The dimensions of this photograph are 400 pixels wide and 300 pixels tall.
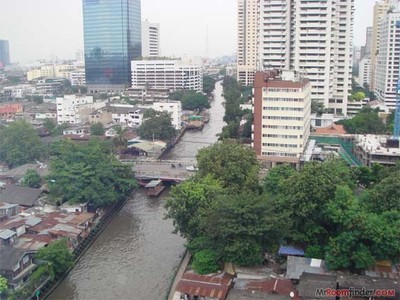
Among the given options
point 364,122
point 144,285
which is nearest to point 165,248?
point 144,285

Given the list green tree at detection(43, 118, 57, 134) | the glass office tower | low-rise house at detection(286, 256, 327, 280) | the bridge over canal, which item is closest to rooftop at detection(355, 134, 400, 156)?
the bridge over canal

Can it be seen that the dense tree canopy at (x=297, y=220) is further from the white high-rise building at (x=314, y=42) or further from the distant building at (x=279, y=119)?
the white high-rise building at (x=314, y=42)

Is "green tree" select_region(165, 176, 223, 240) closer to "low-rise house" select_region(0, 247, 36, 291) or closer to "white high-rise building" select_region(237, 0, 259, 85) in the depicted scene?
"low-rise house" select_region(0, 247, 36, 291)

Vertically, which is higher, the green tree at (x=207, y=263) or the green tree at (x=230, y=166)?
the green tree at (x=230, y=166)

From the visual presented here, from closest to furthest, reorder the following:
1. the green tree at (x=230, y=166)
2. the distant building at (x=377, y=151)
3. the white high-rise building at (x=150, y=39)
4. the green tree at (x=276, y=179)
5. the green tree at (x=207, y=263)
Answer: the green tree at (x=207, y=263), the green tree at (x=276, y=179), the green tree at (x=230, y=166), the distant building at (x=377, y=151), the white high-rise building at (x=150, y=39)

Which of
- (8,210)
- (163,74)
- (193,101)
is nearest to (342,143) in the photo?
(8,210)

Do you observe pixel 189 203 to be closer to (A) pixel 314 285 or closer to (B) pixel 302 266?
(B) pixel 302 266

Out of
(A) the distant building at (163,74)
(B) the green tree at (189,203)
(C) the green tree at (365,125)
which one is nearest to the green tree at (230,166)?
(B) the green tree at (189,203)
